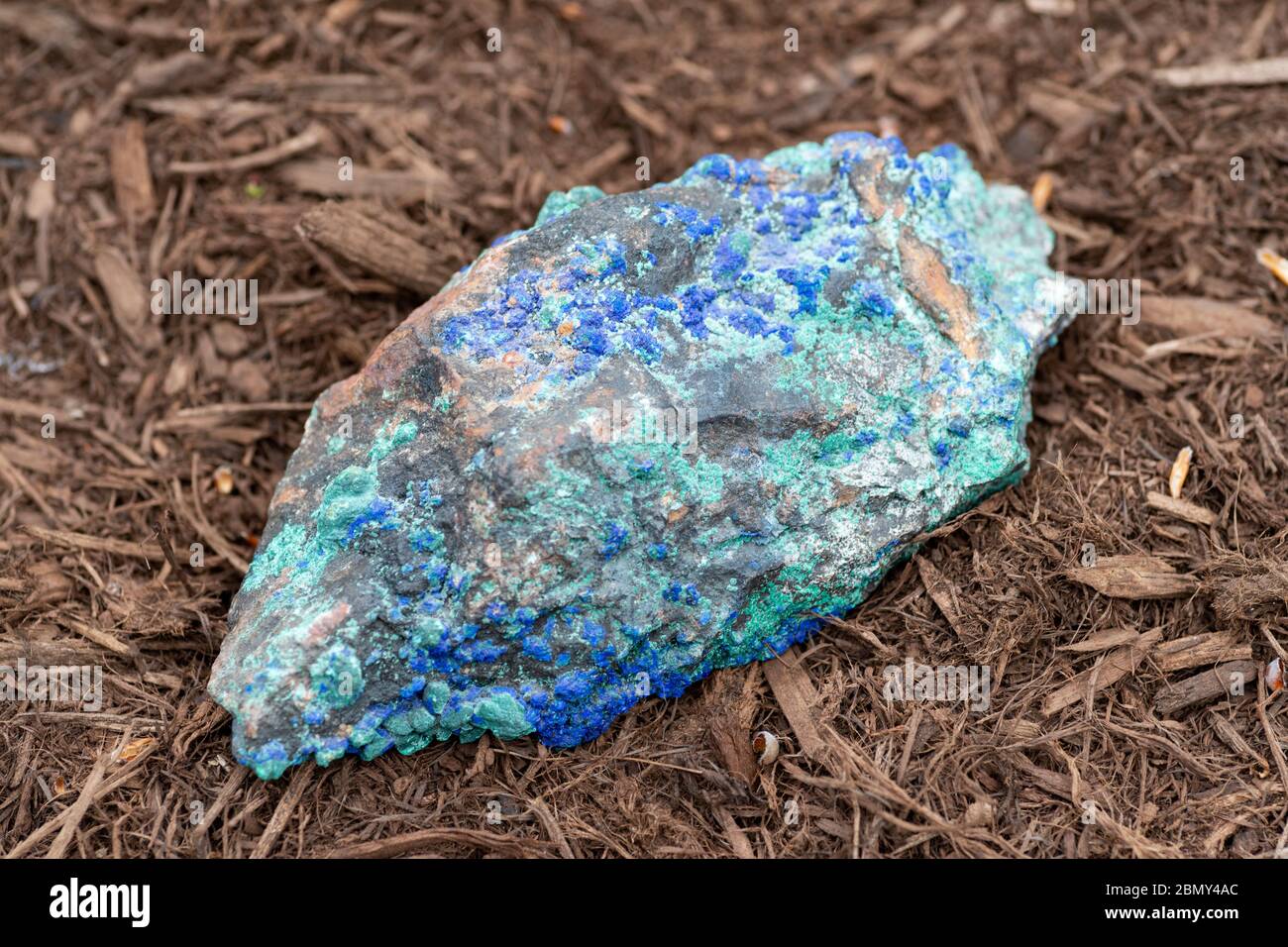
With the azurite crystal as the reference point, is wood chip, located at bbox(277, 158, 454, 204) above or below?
above

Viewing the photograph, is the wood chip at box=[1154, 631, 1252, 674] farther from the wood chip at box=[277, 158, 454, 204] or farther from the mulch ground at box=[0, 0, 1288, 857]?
the wood chip at box=[277, 158, 454, 204]

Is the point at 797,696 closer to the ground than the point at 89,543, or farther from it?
closer to the ground

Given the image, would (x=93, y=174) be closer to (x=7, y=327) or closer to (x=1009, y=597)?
(x=7, y=327)

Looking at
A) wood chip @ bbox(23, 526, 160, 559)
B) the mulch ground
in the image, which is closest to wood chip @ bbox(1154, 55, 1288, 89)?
the mulch ground

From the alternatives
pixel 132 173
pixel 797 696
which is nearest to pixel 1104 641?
pixel 797 696

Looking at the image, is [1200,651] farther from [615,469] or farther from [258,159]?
[258,159]

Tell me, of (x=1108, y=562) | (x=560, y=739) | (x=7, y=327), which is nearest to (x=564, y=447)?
(x=560, y=739)
